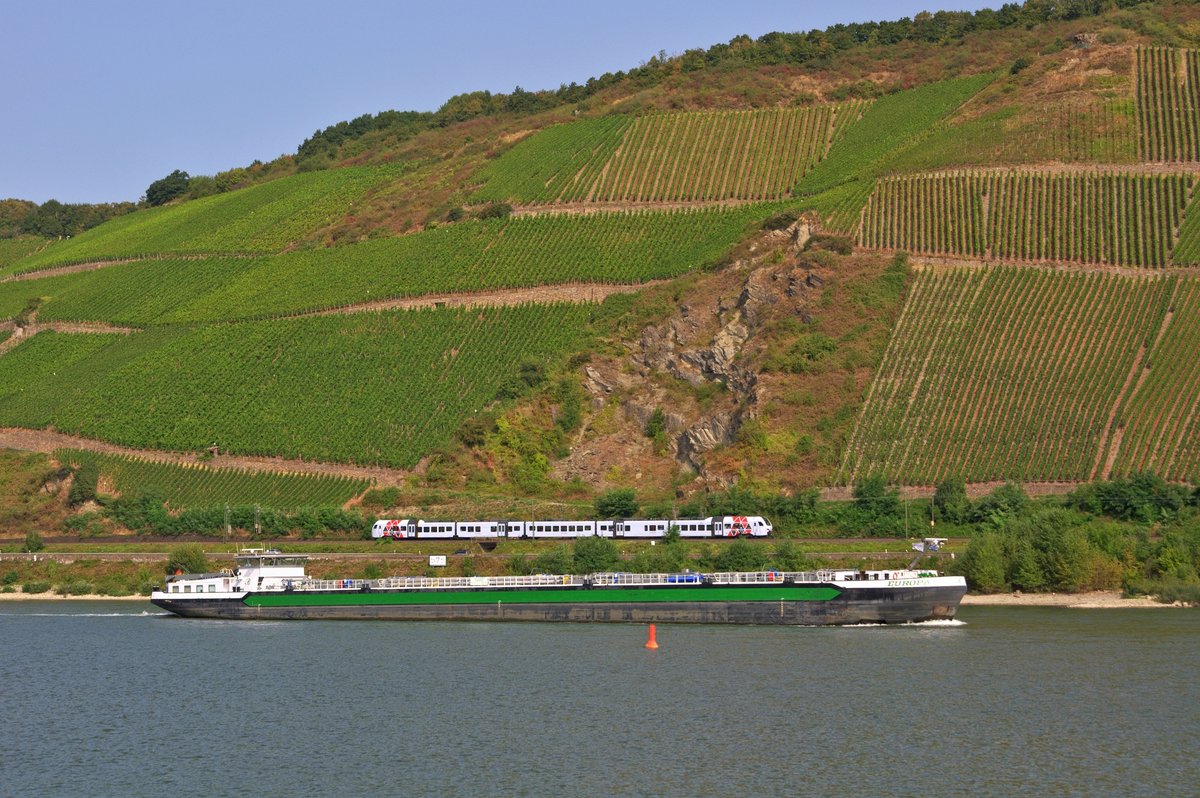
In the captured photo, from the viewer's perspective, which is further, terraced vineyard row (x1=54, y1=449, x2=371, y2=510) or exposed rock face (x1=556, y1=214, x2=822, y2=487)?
terraced vineyard row (x1=54, y1=449, x2=371, y2=510)

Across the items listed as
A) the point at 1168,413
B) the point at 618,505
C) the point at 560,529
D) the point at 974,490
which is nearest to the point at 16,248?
the point at 560,529

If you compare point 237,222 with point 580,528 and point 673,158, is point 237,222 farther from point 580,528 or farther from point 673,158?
point 580,528

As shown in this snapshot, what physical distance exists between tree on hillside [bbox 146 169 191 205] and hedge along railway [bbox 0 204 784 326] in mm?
49597

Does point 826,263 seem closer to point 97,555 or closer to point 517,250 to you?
point 517,250

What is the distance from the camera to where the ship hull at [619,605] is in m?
65.4

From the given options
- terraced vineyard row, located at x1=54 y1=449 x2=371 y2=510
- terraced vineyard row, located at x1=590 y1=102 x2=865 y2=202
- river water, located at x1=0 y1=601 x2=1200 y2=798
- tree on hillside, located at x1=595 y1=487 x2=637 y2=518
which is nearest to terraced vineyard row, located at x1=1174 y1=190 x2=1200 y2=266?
terraced vineyard row, located at x1=590 y1=102 x2=865 y2=202

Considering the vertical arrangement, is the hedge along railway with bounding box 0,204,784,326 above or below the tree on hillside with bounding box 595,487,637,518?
above

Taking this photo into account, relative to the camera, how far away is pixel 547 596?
70.1 meters

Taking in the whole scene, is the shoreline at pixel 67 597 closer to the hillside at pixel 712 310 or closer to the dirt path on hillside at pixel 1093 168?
the hillside at pixel 712 310

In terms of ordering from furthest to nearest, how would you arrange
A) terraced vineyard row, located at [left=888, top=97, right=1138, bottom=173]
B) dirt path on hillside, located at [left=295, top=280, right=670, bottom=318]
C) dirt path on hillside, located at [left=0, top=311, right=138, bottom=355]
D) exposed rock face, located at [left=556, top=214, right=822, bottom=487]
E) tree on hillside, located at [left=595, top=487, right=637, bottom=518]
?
1. dirt path on hillside, located at [left=0, top=311, right=138, bottom=355]
2. dirt path on hillside, located at [left=295, top=280, right=670, bottom=318]
3. terraced vineyard row, located at [left=888, top=97, right=1138, bottom=173]
4. exposed rock face, located at [left=556, top=214, right=822, bottom=487]
5. tree on hillside, located at [left=595, top=487, right=637, bottom=518]

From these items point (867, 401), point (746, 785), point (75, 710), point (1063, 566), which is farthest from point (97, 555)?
point (746, 785)

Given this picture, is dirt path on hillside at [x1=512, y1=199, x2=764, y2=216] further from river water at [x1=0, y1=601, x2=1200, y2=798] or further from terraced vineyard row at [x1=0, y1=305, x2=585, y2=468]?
river water at [x1=0, y1=601, x2=1200, y2=798]

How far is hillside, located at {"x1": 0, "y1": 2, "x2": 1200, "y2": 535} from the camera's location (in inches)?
3442

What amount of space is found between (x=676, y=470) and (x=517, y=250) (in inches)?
1454
